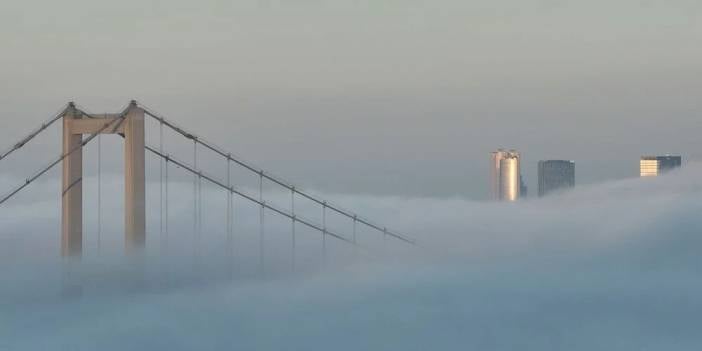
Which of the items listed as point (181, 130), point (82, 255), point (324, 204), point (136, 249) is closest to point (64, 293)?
point (82, 255)

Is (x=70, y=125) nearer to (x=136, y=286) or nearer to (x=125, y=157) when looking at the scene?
(x=125, y=157)

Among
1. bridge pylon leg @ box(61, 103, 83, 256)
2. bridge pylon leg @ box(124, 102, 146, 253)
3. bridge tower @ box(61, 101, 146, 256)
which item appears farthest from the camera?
bridge pylon leg @ box(61, 103, 83, 256)

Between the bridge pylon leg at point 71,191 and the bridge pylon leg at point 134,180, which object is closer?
the bridge pylon leg at point 134,180

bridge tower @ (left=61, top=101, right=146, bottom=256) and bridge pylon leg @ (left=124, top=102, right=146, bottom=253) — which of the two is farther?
bridge tower @ (left=61, top=101, right=146, bottom=256)

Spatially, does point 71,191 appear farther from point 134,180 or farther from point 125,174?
point 134,180

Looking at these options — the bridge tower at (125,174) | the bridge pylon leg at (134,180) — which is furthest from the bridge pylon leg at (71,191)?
the bridge pylon leg at (134,180)

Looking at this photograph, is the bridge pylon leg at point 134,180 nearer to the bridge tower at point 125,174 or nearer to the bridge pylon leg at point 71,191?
the bridge tower at point 125,174

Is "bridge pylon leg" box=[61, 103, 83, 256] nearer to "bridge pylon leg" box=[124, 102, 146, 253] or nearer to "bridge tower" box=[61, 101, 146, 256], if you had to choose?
"bridge tower" box=[61, 101, 146, 256]

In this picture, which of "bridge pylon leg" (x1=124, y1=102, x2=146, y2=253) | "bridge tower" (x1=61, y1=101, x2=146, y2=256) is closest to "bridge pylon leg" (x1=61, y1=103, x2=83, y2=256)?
"bridge tower" (x1=61, y1=101, x2=146, y2=256)
